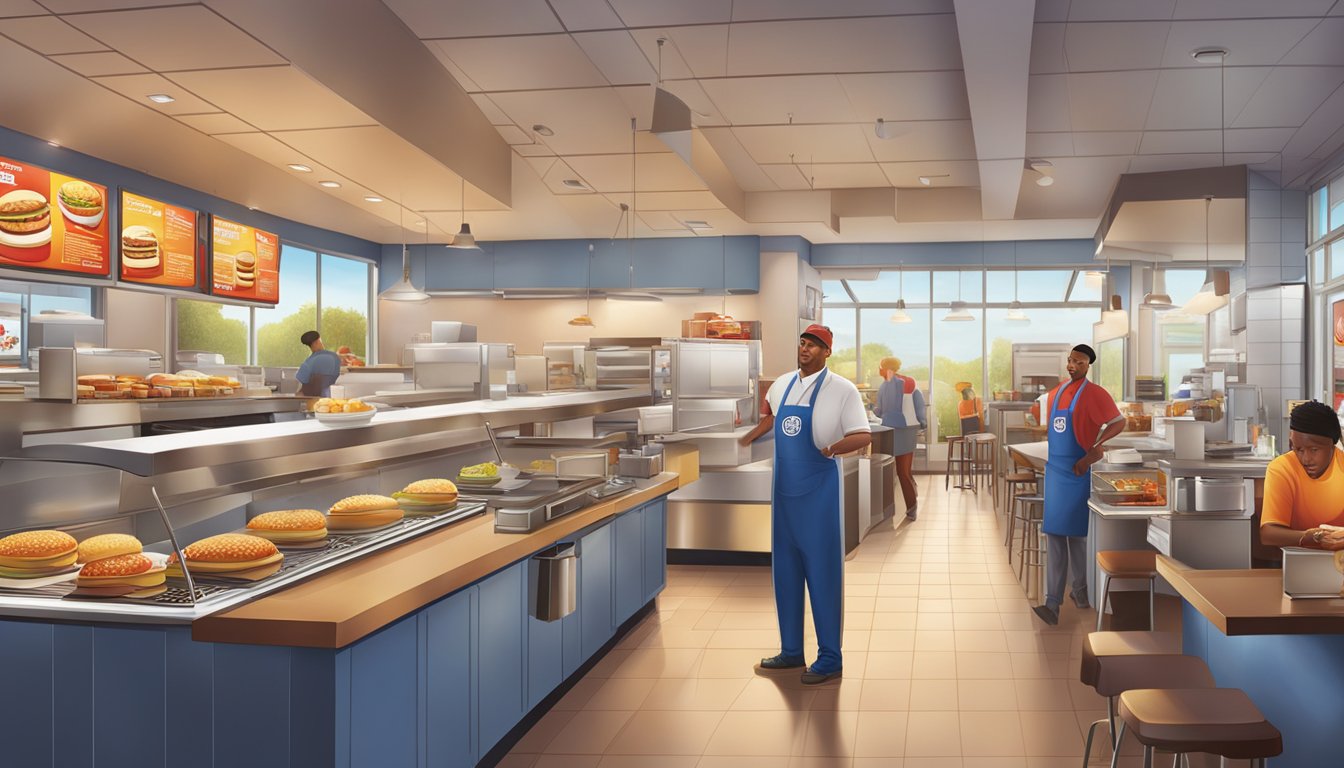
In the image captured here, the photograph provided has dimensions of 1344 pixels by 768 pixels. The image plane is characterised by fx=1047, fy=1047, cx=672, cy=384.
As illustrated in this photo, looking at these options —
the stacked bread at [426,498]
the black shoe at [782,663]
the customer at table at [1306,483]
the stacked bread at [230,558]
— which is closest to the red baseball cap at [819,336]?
the black shoe at [782,663]

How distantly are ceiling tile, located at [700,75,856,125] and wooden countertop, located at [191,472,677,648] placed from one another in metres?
4.03

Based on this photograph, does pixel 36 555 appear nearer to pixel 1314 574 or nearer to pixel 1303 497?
pixel 1314 574

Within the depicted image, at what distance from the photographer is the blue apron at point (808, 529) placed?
5.02 m

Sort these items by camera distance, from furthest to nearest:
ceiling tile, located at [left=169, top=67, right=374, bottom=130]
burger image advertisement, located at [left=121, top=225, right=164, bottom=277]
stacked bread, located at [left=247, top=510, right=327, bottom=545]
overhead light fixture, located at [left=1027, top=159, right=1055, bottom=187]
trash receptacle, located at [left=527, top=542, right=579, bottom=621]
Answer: overhead light fixture, located at [left=1027, top=159, right=1055, bottom=187], burger image advertisement, located at [left=121, top=225, right=164, bottom=277], ceiling tile, located at [left=169, top=67, right=374, bottom=130], trash receptacle, located at [left=527, top=542, right=579, bottom=621], stacked bread, located at [left=247, top=510, right=327, bottom=545]

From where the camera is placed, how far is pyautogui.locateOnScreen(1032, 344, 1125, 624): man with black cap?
6.15 m

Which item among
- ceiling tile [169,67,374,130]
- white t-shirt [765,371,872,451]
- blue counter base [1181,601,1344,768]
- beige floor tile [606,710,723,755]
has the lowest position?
beige floor tile [606,710,723,755]

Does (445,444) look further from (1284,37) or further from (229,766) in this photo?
(1284,37)

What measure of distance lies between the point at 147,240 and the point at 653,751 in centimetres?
678

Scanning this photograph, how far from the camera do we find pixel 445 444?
4.75m

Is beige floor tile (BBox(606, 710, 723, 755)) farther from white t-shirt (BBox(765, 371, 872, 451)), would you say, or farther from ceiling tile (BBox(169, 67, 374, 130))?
ceiling tile (BBox(169, 67, 374, 130))

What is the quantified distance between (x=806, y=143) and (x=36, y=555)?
7260 millimetres

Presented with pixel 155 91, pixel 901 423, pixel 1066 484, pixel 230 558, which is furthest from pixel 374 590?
pixel 901 423

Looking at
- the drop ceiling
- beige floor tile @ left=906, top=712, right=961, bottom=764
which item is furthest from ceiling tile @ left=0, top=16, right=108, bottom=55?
beige floor tile @ left=906, top=712, right=961, bottom=764

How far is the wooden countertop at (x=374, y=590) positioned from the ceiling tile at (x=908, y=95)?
4250mm
